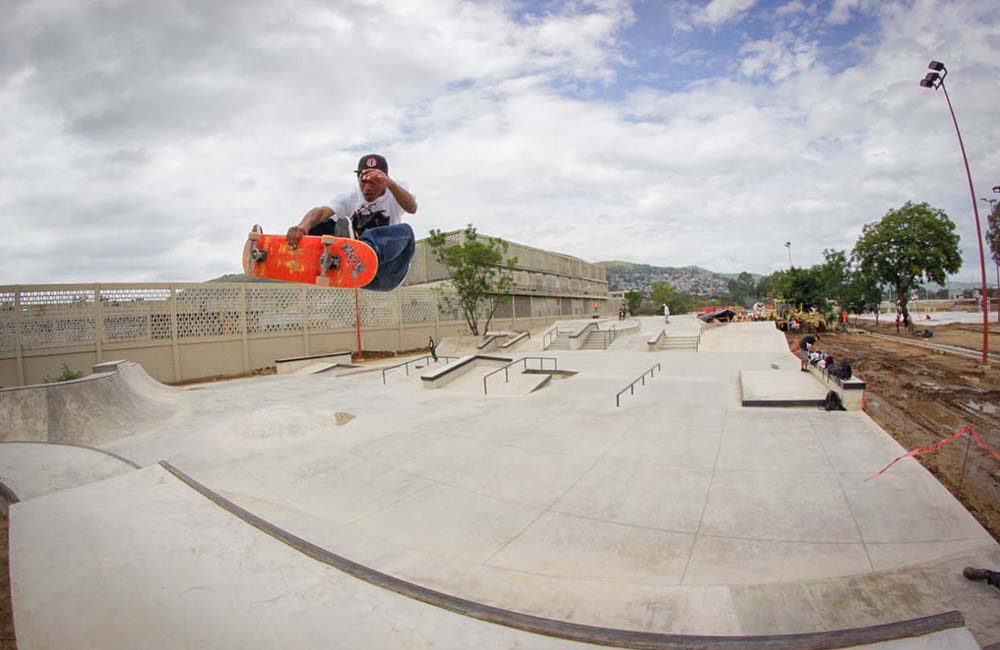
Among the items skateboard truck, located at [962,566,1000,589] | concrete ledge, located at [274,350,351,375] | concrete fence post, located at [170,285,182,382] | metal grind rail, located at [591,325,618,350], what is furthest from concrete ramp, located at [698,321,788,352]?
concrete fence post, located at [170,285,182,382]

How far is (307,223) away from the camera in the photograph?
13.5ft

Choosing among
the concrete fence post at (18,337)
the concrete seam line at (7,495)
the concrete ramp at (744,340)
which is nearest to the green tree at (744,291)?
the concrete ramp at (744,340)

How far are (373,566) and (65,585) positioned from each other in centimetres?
225

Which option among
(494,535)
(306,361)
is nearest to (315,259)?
(494,535)

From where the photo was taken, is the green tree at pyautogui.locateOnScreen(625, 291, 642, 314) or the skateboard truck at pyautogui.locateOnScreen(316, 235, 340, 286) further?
the green tree at pyautogui.locateOnScreen(625, 291, 642, 314)

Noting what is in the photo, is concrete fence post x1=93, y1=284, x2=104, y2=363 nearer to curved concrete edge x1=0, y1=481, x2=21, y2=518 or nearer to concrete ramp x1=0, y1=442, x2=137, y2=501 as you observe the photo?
concrete ramp x1=0, y1=442, x2=137, y2=501

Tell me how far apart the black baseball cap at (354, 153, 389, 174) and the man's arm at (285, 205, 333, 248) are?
509 mm

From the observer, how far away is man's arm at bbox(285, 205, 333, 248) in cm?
398

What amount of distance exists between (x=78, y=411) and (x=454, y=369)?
982 centimetres

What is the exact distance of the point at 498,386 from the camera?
14.6 metres

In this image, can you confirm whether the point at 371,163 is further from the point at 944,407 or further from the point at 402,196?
the point at 944,407

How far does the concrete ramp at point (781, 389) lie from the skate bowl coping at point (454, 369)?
7.63 m

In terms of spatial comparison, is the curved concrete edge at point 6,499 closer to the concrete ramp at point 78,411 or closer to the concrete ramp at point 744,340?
the concrete ramp at point 78,411

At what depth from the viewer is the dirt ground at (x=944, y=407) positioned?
631cm
